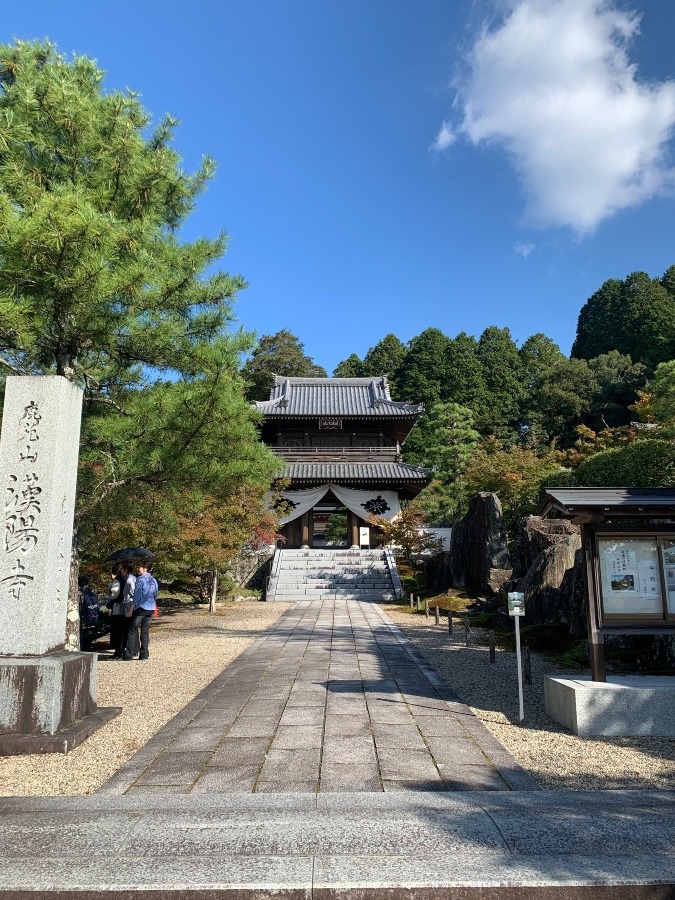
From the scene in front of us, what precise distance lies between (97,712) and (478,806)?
3626 mm

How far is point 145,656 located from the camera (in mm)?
8633

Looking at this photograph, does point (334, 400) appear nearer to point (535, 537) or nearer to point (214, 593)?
point (214, 593)

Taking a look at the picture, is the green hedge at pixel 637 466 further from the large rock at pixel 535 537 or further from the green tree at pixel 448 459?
the green tree at pixel 448 459

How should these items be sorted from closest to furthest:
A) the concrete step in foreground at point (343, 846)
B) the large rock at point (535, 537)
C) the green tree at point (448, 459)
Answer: the concrete step in foreground at point (343, 846) < the large rock at point (535, 537) < the green tree at point (448, 459)

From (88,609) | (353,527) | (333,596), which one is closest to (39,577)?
(88,609)

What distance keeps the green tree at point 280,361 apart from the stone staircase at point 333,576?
80.4 feet

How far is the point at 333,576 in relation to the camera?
784 inches

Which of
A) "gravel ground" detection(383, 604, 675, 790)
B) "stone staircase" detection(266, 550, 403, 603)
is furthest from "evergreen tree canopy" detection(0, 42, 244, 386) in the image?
"stone staircase" detection(266, 550, 403, 603)

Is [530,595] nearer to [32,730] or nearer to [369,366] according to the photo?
[32,730]

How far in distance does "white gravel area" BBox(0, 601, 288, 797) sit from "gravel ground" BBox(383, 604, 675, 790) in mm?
2947

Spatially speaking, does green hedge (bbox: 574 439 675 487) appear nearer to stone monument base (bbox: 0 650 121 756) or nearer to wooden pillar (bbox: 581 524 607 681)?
wooden pillar (bbox: 581 524 607 681)

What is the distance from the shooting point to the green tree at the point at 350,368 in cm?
5467

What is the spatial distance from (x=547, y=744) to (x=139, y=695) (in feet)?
13.7

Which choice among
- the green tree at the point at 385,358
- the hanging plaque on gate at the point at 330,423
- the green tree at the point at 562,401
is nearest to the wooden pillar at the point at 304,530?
the hanging plaque on gate at the point at 330,423
